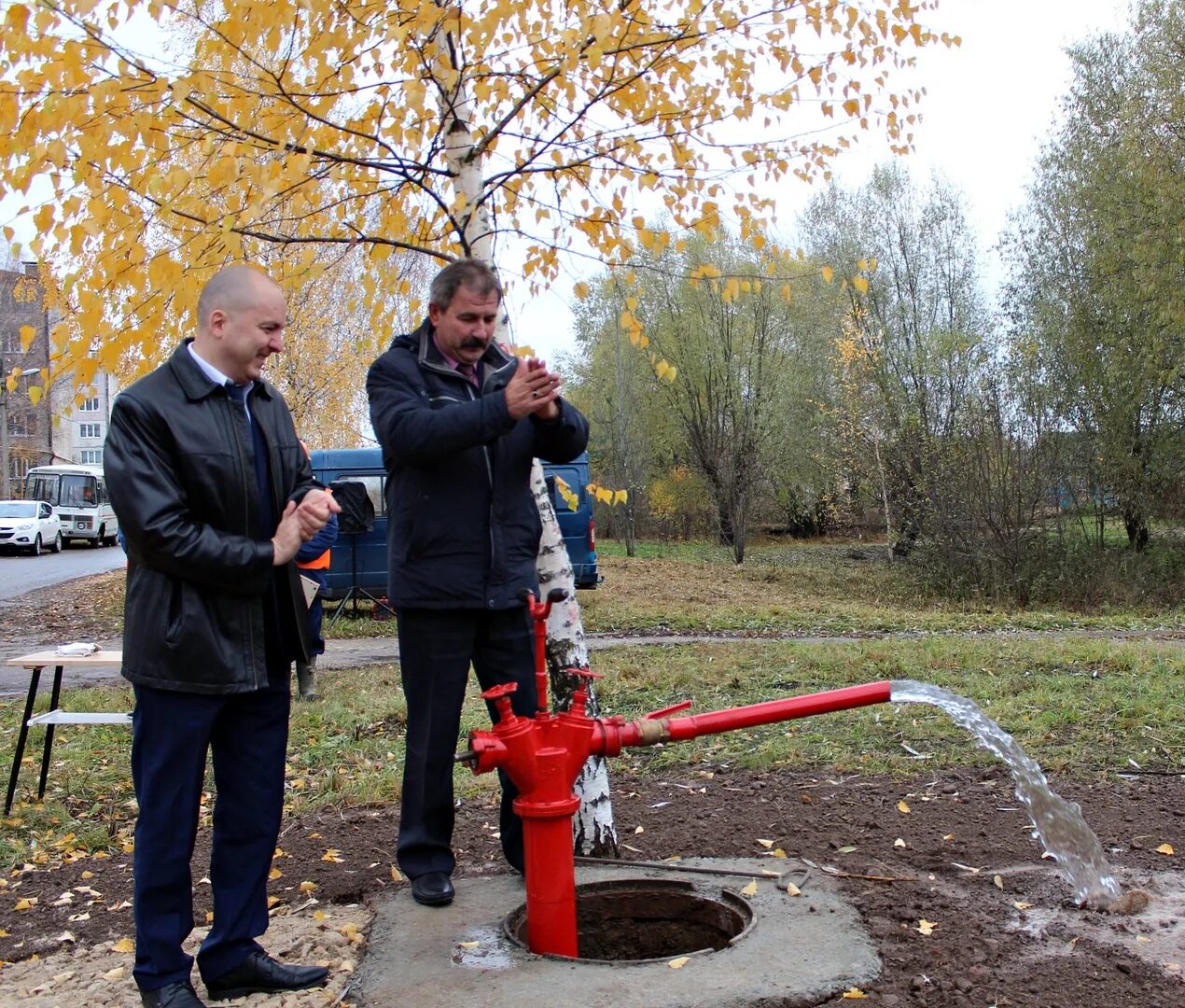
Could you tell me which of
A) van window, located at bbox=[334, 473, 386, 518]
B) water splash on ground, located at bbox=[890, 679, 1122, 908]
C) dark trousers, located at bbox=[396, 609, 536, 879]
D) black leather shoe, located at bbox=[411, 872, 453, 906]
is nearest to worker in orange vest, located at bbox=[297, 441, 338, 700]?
dark trousers, located at bbox=[396, 609, 536, 879]

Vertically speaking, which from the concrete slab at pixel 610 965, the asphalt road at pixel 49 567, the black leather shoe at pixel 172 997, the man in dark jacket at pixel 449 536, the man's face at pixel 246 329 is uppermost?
the man's face at pixel 246 329

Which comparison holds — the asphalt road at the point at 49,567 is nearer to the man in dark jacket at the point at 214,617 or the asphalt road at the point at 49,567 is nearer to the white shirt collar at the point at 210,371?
the man in dark jacket at the point at 214,617

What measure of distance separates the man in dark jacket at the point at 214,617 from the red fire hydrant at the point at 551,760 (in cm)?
61

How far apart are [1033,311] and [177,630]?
77.3 ft

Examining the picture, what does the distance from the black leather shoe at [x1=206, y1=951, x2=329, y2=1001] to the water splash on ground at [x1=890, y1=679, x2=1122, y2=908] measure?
1829 mm

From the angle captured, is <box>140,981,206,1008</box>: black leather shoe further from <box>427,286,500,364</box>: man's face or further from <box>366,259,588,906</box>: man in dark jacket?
<box>427,286,500,364</box>: man's face

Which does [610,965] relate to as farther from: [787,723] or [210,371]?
[787,723]

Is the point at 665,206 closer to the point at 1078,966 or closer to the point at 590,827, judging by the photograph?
the point at 590,827

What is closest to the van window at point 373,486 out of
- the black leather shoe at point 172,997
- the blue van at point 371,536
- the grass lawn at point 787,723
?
the blue van at point 371,536

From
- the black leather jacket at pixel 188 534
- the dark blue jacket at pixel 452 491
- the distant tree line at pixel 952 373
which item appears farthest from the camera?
the distant tree line at pixel 952 373

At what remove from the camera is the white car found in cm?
3238

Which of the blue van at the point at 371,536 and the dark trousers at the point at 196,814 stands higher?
the blue van at the point at 371,536

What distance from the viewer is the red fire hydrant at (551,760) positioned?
318 centimetres

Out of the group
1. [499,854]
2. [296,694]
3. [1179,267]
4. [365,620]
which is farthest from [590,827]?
[1179,267]
